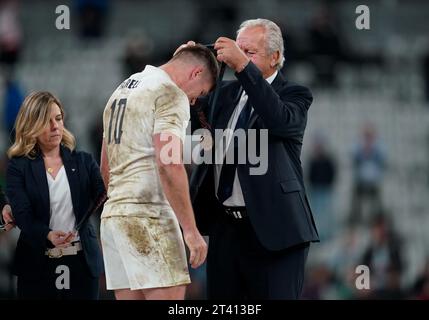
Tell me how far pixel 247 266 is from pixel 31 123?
5.31 ft

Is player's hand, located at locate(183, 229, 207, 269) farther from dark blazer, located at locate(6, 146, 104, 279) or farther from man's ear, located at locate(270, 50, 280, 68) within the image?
man's ear, located at locate(270, 50, 280, 68)

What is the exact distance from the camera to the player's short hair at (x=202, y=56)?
23.8 feet

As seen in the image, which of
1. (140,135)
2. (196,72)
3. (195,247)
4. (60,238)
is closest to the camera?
(195,247)

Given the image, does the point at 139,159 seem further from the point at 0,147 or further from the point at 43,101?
the point at 0,147

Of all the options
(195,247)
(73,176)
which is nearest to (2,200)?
(73,176)

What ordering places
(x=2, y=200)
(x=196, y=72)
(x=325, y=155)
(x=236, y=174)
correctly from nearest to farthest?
(x=196, y=72) → (x=236, y=174) → (x=2, y=200) → (x=325, y=155)

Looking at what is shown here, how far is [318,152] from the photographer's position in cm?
1573

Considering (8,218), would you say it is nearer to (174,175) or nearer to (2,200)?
(2,200)

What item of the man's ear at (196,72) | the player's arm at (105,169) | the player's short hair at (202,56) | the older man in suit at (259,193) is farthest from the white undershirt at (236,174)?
the player's arm at (105,169)

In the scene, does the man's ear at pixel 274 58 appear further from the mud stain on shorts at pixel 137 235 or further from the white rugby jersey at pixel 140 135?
the mud stain on shorts at pixel 137 235

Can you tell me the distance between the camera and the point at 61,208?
7.82m

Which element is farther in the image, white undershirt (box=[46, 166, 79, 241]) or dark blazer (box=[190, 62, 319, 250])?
white undershirt (box=[46, 166, 79, 241])

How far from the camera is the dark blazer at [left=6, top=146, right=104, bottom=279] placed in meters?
7.70

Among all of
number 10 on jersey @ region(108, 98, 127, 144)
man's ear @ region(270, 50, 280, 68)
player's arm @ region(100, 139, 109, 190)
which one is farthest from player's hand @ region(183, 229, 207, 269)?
man's ear @ region(270, 50, 280, 68)
